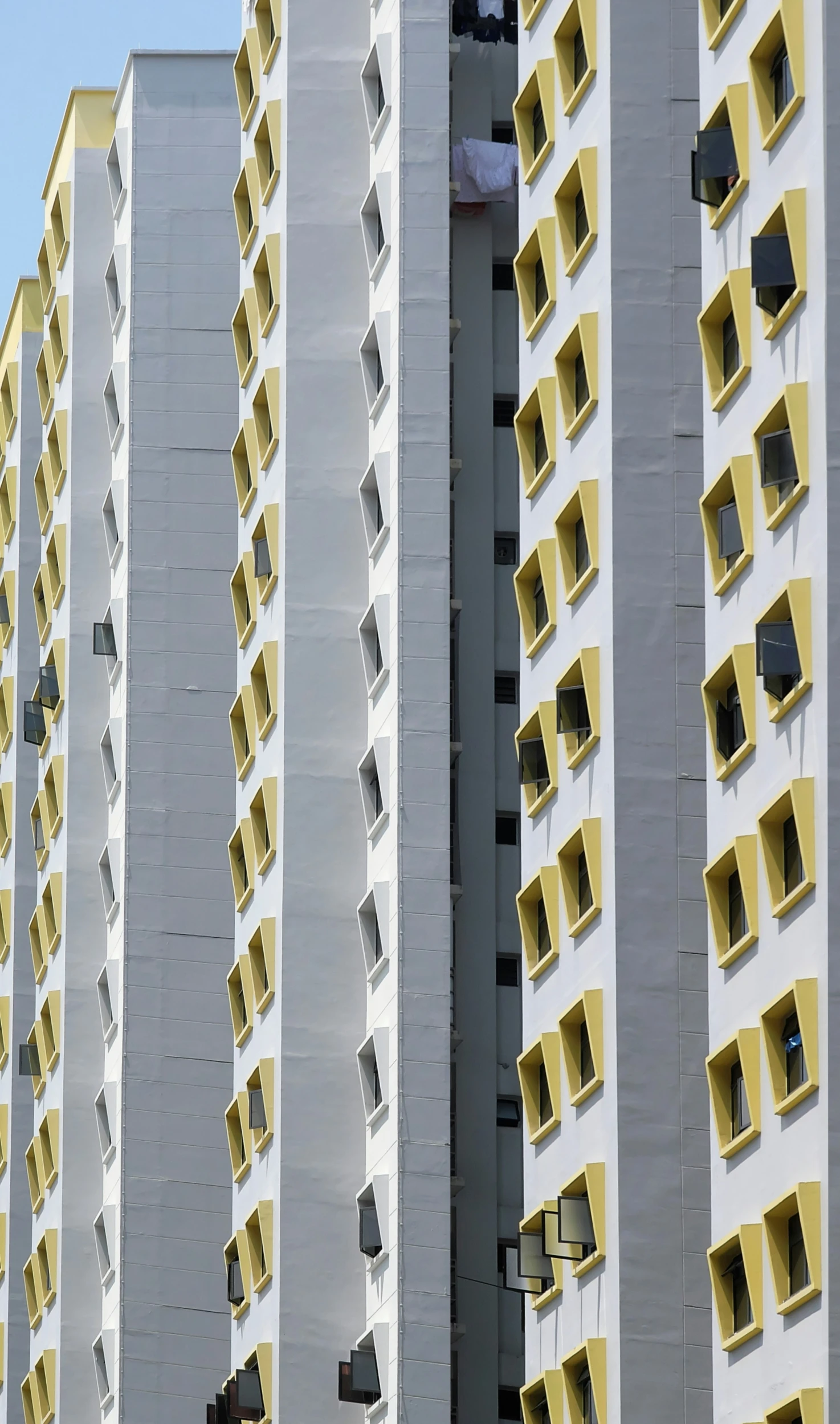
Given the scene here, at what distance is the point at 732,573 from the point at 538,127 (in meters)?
11.1

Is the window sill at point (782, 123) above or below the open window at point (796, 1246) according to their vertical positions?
above

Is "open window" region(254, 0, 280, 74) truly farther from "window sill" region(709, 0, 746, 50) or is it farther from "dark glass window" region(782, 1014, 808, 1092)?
"dark glass window" region(782, 1014, 808, 1092)

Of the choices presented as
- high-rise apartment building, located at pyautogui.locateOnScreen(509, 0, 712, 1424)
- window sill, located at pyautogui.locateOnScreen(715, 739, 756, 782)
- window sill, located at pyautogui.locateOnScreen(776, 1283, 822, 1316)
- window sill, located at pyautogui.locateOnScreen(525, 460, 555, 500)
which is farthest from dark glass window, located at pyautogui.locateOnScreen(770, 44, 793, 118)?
window sill, located at pyautogui.locateOnScreen(776, 1283, 822, 1316)

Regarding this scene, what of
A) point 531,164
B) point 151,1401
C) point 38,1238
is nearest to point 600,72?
point 531,164

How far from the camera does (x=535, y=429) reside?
4053cm

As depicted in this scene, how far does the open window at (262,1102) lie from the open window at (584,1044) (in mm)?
9624

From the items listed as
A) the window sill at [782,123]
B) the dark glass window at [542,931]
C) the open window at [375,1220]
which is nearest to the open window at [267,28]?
the dark glass window at [542,931]

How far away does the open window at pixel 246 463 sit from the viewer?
49.6 meters

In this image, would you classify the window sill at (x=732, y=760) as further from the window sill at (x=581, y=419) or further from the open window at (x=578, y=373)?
the open window at (x=578, y=373)

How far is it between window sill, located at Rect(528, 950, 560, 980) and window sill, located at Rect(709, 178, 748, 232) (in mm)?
9839

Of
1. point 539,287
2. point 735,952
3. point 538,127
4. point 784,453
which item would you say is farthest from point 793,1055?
point 538,127

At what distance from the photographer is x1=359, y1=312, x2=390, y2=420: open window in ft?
148

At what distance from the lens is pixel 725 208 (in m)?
33.5

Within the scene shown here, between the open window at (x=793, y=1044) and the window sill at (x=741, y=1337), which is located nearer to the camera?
the open window at (x=793, y=1044)
